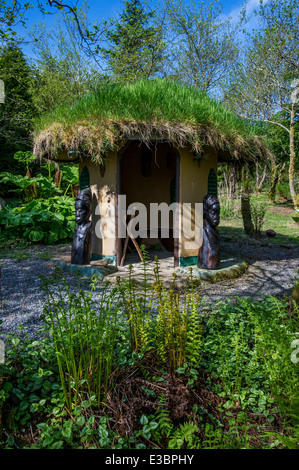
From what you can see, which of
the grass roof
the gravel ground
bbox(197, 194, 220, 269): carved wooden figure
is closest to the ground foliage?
the gravel ground

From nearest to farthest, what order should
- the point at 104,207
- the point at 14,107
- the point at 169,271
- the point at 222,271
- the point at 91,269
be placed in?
the point at 91,269
the point at 222,271
the point at 169,271
the point at 104,207
the point at 14,107

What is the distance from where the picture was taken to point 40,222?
9.09 meters

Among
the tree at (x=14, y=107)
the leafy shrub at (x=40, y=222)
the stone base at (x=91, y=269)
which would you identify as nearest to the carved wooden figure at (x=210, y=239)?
the stone base at (x=91, y=269)

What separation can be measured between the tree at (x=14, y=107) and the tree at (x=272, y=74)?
34.8 ft

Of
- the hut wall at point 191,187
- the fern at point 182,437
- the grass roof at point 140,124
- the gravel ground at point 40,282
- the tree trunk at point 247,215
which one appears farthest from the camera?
the tree trunk at point 247,215

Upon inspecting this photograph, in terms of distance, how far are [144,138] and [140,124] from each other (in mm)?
251

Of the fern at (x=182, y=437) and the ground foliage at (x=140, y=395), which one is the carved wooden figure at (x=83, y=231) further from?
the fern at (x=182, y=437)

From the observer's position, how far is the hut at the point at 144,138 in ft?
18.0

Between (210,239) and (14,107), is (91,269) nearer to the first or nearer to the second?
(210,239)

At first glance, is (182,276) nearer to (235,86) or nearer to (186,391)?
(186,391)

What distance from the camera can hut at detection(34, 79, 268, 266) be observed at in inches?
216

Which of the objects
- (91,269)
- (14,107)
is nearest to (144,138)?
(91,269)
